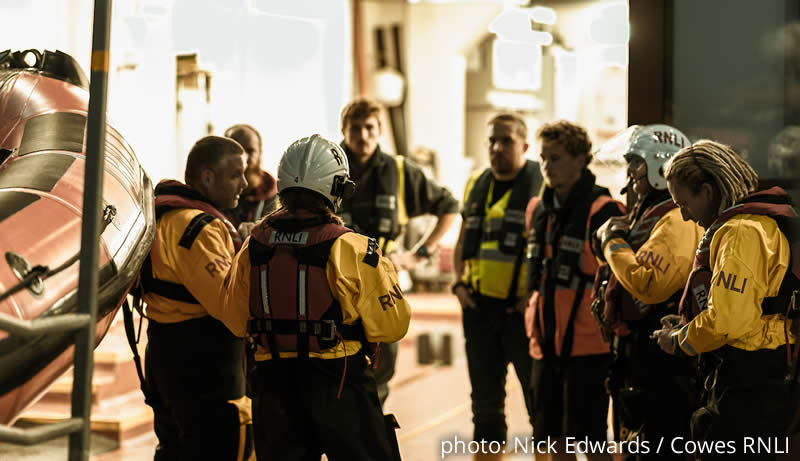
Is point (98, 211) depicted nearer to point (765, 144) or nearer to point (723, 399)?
point (723, 399)

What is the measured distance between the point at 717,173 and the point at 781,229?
0.27 meters

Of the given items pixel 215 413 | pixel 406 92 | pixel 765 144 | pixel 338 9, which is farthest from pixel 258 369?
pixel 406 92

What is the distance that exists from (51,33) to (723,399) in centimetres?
472

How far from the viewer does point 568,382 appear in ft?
13.3

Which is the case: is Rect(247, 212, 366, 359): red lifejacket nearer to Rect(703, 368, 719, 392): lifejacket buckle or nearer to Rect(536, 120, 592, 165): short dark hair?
Rect(703, 368, 719, 392): lifejacket buckle

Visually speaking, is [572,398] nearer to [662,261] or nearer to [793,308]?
[662,261]

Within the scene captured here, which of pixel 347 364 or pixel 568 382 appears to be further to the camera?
pixel 568 382

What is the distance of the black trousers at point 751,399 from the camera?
2.94 metres

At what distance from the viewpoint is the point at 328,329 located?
9.53 feet

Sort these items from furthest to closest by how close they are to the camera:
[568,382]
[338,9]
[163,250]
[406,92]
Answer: [406,92] < [338,9] < [568,382] < [163,250]

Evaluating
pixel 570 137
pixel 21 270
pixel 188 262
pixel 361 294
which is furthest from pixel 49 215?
pixel 570 137

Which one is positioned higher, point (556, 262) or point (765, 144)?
point (765, 144)

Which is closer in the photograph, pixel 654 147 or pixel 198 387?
pixel 198 387

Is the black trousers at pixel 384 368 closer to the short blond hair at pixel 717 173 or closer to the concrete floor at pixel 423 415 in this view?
the concrete floor at pixel 423 415
